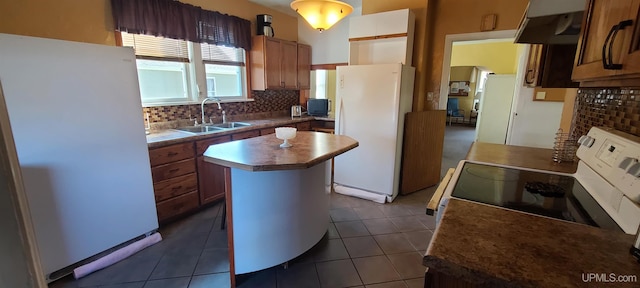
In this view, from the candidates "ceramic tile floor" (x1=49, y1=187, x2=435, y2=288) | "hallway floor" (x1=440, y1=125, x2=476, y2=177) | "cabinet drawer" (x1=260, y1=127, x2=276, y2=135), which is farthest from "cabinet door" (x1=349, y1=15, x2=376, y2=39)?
"hallway floor" (x1=440, y1=125, x2=476, y2=177)

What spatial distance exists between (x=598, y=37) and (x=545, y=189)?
0.62 metres

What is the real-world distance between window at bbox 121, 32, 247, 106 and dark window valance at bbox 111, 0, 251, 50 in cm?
13

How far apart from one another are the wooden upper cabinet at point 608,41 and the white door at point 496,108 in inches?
203

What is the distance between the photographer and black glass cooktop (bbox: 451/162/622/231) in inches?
38.0

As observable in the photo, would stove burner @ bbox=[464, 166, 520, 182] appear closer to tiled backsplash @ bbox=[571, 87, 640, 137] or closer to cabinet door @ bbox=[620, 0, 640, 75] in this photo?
tiled backsplash @ bbox=[571, 87, 640, 137]

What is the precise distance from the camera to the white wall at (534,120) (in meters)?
3.17

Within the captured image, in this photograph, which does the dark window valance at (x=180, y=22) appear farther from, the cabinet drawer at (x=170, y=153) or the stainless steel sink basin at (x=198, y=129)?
the cabinet drawer at (x=170, y=153)

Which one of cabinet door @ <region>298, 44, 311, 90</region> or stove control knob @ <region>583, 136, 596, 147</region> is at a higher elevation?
cabinet door @ <region>298, 44, 311, 90</region>

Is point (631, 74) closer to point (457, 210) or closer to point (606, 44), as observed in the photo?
point (606, 44)

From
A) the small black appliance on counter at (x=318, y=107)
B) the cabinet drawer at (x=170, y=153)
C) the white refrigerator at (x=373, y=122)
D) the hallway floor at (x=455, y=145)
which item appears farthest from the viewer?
the hallway floor at (x=455, y=145)

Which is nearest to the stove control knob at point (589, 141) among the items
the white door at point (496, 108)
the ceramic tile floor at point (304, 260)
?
the ceramic tile floor at point (304, 260)

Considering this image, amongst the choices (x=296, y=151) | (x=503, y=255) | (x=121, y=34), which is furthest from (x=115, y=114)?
(x=503, y=255)

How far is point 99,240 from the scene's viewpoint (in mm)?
1970

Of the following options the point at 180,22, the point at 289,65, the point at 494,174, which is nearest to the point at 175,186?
the point at 180,22
